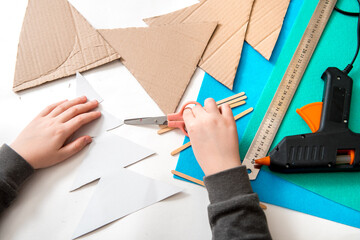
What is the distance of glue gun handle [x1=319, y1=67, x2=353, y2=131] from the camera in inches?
29.6

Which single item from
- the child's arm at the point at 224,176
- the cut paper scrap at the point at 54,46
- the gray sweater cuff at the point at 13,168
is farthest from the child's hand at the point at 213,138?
the gray sweater cuff at the point at 13,168

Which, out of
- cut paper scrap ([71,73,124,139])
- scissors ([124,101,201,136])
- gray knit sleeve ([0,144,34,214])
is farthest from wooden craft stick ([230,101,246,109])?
gray knit sleeve ([0,144,34,214])

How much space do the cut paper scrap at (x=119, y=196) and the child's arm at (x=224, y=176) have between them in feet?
0.43

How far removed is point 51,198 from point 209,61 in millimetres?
612

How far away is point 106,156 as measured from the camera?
76 cm

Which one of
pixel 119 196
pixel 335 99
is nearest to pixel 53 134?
pixel 119 196

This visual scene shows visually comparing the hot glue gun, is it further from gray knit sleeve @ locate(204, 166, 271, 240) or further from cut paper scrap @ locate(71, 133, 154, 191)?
cut paper scrap @ locate(71, 133, 154, 191)

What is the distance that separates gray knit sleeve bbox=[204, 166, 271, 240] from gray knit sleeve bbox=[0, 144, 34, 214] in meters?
0.50

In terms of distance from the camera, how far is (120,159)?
0.76 meters

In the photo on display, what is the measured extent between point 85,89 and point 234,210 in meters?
0.56

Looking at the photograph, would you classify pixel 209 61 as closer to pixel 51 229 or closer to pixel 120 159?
pixel 120 159

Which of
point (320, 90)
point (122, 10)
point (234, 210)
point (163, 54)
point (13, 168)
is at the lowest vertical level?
point (234, 210)

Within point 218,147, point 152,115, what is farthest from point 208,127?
point 152,115

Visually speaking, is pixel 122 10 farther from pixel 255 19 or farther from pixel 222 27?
pixel 255 19
